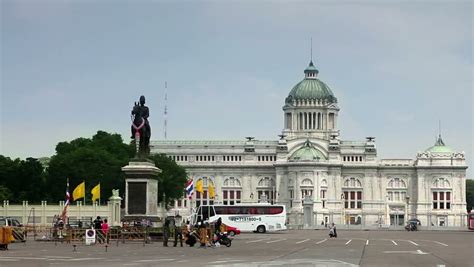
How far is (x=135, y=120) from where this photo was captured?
208 ft

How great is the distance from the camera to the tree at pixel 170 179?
166375 mm

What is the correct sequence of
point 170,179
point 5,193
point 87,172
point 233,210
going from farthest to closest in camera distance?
point 170,179, point 87,172, point 5,193, point 233,210

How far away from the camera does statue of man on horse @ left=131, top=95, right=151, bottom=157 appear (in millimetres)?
63281

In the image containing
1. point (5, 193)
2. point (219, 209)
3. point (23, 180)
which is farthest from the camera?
point (23, 180)

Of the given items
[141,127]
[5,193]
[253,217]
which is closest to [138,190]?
[141,127]

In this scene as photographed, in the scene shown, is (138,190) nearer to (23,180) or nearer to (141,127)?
(141,127)

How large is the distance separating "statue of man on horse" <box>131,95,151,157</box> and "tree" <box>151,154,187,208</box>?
9747 cm

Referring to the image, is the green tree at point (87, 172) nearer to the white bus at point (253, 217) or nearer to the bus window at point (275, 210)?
the white bus at point (253, 217)

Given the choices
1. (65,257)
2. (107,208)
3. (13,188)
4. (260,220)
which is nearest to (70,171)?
(13,188)

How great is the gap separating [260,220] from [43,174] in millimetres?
42157

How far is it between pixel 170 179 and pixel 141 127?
4227 inches

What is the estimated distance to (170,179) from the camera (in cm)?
17025

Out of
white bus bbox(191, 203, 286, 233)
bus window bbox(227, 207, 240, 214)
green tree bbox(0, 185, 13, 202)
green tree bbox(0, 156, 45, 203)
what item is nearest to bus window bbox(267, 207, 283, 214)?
white bus bbox(191, 203, 286, 233)

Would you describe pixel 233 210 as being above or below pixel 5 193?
below
